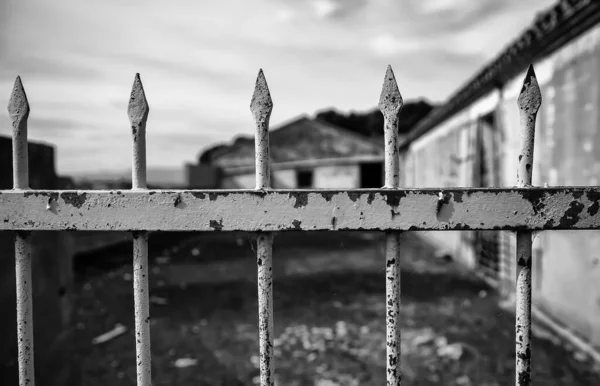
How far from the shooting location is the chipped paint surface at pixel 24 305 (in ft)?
4.11

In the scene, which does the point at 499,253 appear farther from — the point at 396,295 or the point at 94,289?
the point at 94,289

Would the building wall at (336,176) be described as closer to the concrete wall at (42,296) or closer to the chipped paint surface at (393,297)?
the concrete wall at (42,296)

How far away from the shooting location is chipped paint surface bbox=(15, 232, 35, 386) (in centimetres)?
125

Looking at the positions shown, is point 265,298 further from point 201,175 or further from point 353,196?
point 201,175

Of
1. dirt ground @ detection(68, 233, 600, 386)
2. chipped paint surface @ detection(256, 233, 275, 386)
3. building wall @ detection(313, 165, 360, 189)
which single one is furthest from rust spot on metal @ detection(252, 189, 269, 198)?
building wall @ detection(313, 165, 360, 189)

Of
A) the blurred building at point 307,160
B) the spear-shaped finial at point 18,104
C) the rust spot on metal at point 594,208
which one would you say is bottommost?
the rust spot on metal at point 594,208

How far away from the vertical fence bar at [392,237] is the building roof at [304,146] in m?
22.0

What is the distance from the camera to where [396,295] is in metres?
1.14

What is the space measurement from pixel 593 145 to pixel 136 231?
3.83m

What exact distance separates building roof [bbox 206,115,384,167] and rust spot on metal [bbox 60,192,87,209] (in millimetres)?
21943

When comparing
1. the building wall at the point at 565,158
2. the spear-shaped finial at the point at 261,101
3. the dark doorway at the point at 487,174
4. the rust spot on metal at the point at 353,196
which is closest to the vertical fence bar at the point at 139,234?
the spear-shaped finial at the point at 261,101

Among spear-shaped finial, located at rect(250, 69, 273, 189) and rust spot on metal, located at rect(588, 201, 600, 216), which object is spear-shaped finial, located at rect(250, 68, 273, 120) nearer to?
spear-shaped finial, located at rect(250, 69, 273, 189)

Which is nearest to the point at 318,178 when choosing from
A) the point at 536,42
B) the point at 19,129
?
the point at 536,42

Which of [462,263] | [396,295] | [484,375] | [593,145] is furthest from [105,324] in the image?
[462,263]
